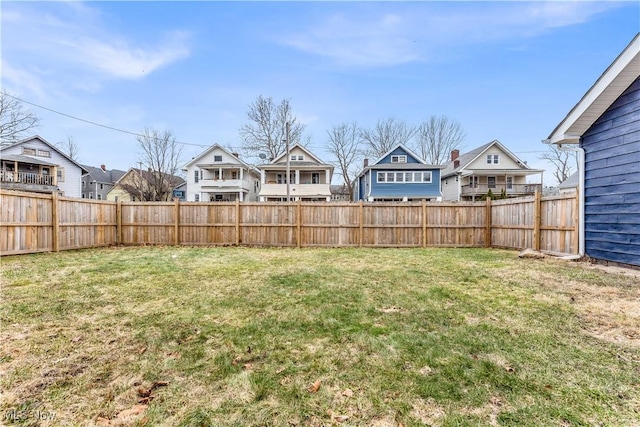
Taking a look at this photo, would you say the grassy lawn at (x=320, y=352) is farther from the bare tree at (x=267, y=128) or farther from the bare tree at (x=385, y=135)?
the bare tree at (x=385, y=135)

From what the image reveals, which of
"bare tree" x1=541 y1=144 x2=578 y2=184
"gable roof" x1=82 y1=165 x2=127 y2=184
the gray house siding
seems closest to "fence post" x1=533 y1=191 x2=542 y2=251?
the gray house siding

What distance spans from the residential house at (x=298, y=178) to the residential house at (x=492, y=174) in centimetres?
1136

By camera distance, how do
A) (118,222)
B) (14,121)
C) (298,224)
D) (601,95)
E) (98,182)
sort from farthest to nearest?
(98,182), (14,121), (118,222), (298,224), (601,95)

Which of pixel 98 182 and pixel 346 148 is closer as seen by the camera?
pixel 346 148

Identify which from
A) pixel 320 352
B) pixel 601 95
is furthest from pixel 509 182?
pixel 320 352

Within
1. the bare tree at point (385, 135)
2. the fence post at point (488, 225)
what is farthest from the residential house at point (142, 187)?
the fence post at point (488, 225)

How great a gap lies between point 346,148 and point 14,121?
92.6ft

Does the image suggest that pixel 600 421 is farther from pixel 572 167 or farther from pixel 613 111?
pixel 572 167

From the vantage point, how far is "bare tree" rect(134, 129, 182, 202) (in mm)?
28203

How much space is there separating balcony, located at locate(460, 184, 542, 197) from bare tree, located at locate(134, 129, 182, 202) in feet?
92.9

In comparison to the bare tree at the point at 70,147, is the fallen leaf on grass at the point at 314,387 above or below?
below

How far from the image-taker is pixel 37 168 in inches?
918

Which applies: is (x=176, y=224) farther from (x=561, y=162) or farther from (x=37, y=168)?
(x=561, y=162)

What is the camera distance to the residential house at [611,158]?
5.91m
